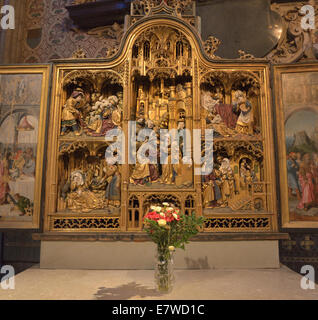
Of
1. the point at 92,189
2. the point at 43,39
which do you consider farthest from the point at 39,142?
the point at 43,39

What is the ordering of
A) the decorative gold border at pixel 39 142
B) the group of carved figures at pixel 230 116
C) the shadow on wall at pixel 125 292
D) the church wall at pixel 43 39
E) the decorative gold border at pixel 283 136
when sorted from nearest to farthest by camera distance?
the shadow on wall at pixel 125 292
the decorative gold border at pixel 283 136
the decorative gold border at pixel 39 142
the group of carved figures at pixel 230 116
the church wall at pixel 43 39

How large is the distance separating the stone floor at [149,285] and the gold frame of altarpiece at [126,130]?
0.63 meters

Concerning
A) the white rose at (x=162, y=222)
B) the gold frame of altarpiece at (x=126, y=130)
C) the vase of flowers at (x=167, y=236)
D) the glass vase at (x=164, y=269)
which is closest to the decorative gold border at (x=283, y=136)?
the gold frame of altarpiece at (x=126, y=130)

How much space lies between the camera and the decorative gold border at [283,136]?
435 centimetres

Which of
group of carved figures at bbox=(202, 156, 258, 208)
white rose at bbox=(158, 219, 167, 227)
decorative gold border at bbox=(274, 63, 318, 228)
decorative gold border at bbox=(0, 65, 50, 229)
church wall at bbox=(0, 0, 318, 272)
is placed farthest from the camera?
church wall at bbox=(0, 0, 318, 272)

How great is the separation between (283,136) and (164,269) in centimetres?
267

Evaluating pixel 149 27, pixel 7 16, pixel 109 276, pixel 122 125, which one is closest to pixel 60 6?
pixel 7 16

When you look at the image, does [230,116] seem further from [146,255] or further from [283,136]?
[146,255]

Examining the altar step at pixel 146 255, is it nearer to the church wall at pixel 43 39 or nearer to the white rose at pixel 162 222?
the white rose at pixel 162 222

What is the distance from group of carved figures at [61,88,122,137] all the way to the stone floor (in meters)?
2.11

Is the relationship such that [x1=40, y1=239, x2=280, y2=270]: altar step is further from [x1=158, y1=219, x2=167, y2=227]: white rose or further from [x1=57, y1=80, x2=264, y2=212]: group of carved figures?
[x1=158, y1=219, x2=167, y2=227]: white rose

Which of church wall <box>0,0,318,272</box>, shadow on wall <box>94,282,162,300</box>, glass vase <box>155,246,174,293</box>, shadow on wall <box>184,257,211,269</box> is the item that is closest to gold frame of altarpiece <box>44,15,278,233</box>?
shadow on wall <box>184,257,211,269</box>

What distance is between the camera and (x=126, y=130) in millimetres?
4789

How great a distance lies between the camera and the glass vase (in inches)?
127
